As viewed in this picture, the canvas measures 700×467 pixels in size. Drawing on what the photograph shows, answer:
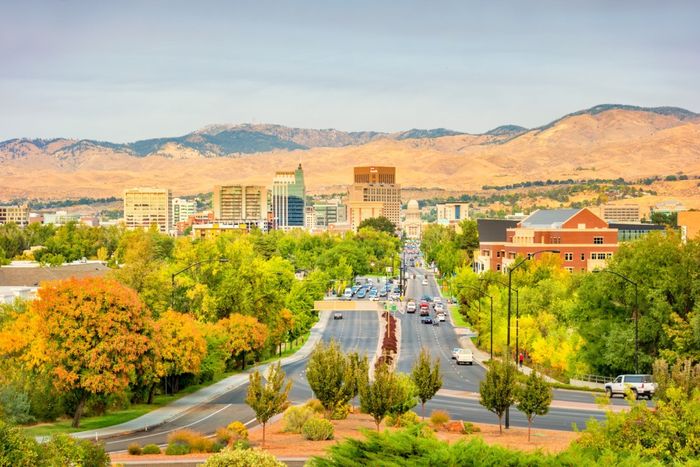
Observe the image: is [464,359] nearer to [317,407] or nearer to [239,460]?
[317,407]

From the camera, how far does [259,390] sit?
41875mm

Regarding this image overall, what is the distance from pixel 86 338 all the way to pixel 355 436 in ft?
48.4

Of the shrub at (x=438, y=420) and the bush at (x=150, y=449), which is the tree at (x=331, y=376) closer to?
the shrub at (x=438, y=420)

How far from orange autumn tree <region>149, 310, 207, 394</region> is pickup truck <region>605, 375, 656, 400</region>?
2139 centimetres

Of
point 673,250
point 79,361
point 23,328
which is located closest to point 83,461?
point 79,361

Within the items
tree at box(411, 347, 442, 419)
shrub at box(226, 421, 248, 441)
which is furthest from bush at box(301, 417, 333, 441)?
tree at box(411, 347, 442, 419)

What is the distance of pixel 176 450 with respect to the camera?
39344mm

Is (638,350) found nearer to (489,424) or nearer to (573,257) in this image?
(489,424)

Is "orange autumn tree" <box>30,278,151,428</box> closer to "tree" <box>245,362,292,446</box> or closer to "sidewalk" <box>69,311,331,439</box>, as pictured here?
"sidewalk" <box>69,311,331,439</box>

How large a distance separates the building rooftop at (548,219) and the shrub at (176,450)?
327 feet

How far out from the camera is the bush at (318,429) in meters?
42.2

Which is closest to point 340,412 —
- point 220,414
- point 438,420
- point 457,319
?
point 438,420

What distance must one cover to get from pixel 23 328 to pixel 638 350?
3399 centimetres

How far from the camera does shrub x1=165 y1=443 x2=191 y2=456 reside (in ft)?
129
